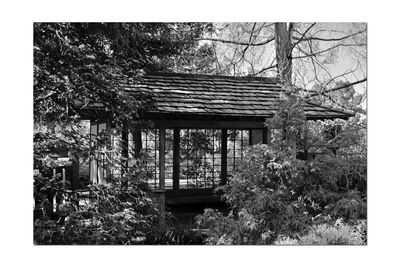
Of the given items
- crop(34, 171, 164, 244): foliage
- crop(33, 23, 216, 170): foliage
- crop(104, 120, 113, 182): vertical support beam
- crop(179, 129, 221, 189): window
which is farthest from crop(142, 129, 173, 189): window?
crop(34, 171, 164, 244): foliage

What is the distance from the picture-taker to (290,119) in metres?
6.36

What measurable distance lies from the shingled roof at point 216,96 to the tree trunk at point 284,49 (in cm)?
26

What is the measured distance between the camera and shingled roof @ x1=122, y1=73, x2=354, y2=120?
7176mm

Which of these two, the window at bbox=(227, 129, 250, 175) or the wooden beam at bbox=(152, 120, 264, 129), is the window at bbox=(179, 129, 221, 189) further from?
the wooden beam at bbox=(152, 120, 264, 129)

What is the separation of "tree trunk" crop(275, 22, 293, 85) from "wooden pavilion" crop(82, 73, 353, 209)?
243mm

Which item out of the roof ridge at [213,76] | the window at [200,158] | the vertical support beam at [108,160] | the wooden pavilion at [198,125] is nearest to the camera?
the vertical support beam at [108,160]

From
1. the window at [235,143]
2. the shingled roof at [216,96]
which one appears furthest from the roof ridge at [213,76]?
the window at [235,143]

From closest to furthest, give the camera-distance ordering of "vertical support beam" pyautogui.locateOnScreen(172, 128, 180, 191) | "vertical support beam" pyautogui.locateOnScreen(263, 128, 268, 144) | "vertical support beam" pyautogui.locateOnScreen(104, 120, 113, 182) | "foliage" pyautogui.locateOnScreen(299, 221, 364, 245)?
"foliage" pyautogui.locateOnScreen(299, 221, 364, 245) → "vertical support beam" pyautogui.locateOnScreen(104, 120, 113, 182) → "vertical support beam" pyautogui.locateOnScreen(263, 128, 268, 144) → "vertical support beam" pyautogui.locateOnScreen(172, 128, 180, 191)

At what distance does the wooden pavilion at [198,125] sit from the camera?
23.3ft

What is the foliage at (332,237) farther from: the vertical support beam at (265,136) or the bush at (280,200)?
the vertical support beam at (265,136)

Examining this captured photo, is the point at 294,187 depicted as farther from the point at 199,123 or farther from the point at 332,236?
the point at 199,123
